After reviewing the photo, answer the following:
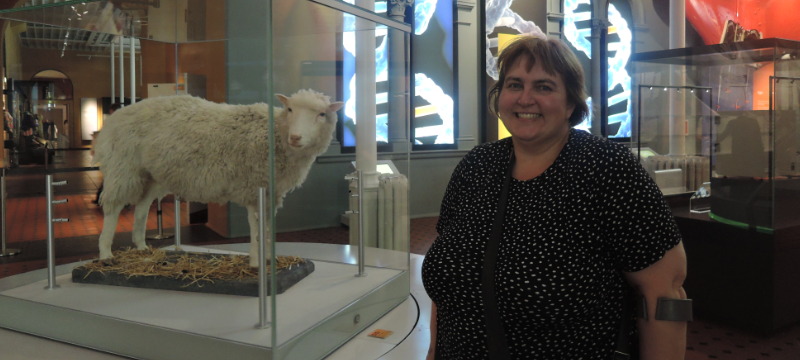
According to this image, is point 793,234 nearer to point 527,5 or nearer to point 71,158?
point 71,158

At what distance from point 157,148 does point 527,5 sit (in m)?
8.18

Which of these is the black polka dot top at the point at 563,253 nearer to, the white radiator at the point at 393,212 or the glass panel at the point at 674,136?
the white radiator at the point at 393,212

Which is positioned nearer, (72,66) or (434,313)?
(434,313)

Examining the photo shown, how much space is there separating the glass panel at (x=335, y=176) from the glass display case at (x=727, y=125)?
2007 mm

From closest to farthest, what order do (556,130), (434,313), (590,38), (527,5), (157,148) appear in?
(556,130), (434,313), (157,148), (527,5), (590,38)

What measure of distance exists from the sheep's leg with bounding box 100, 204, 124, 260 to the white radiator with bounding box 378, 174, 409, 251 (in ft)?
4.99

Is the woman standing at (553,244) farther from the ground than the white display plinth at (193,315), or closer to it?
farther from the ground

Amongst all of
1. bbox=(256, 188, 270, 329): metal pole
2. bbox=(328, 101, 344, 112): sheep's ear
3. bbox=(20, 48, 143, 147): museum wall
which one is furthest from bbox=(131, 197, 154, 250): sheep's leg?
bbox=(328, 101, 344, 112): sheep's ear

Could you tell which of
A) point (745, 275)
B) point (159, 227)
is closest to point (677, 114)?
point (745, 275)

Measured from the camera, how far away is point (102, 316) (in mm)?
2684

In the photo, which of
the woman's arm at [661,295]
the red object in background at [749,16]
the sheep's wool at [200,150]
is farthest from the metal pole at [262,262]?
the red object in background at [749,16]

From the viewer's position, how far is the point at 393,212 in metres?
3.63

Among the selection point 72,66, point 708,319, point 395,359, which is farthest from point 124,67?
point 708,319

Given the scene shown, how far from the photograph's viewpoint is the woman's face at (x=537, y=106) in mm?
1363
